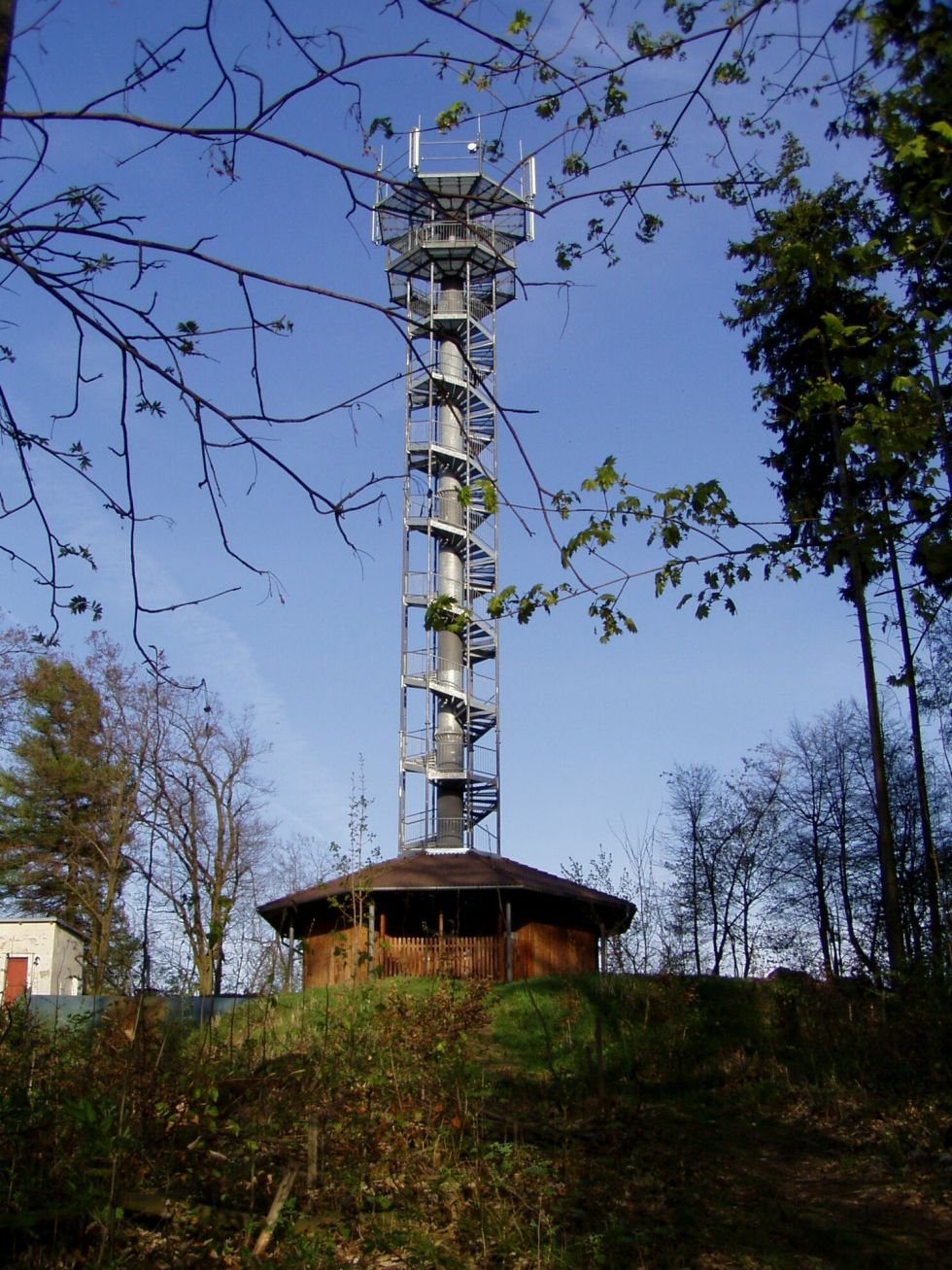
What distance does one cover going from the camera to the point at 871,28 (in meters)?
4.50

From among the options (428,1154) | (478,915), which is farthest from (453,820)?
(428,1154)

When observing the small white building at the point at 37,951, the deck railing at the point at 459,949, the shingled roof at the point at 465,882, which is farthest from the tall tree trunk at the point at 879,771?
the small white building at the point at 37,951

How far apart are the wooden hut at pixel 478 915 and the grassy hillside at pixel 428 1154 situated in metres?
10.5

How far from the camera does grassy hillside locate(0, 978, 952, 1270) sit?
5.28 m

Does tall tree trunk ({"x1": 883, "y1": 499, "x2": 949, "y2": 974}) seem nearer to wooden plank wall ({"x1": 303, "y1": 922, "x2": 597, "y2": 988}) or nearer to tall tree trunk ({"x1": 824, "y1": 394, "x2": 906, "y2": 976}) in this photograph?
tall tree trunk ({"x1": 824, "y1": 394, "x2": 906, "y2": 976})

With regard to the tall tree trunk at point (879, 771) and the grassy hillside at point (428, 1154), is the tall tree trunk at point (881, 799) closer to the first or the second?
the tall tree trunk at point (879, 771)

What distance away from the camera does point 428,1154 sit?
692 centimetres

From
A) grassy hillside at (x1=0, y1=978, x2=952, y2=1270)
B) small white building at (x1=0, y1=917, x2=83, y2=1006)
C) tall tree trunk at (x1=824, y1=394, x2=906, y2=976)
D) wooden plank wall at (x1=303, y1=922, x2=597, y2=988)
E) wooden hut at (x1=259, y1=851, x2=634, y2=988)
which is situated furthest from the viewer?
small white building at (x1=0, y1=917, x2=83, y2=1006)

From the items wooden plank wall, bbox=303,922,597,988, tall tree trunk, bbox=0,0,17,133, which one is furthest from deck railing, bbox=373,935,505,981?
tall tree trunk, bbox=0,0,17,133

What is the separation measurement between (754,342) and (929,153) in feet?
50.9

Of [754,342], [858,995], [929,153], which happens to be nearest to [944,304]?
[929,153]

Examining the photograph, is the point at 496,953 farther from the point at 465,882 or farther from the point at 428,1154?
the point at 428,1154

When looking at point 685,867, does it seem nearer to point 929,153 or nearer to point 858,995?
point 858,995

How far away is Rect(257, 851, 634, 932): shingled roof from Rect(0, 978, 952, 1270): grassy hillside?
10.4m
